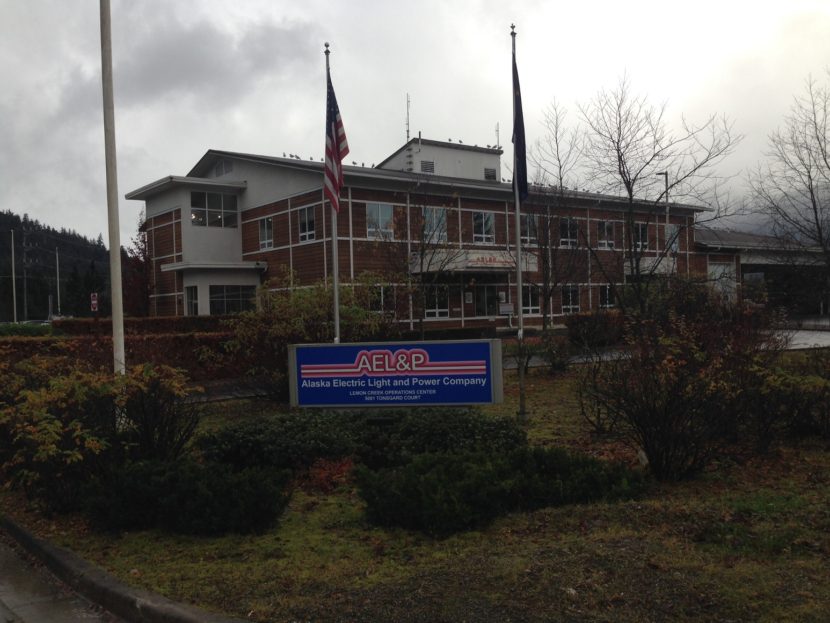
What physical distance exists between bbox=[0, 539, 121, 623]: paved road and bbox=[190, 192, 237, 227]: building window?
32979 mm

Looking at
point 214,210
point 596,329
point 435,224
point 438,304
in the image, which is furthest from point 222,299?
point 596,329

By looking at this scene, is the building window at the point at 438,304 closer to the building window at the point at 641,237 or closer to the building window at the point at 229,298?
the building window at the point at 229,298

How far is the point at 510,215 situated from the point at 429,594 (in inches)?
1404

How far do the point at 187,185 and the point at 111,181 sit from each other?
27.7 m

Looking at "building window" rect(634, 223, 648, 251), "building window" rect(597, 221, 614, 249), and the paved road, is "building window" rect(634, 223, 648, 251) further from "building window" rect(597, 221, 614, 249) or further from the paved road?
the paved road

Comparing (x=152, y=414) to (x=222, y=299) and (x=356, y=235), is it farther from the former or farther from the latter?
(x=222, y=299)

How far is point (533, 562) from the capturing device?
5.09m

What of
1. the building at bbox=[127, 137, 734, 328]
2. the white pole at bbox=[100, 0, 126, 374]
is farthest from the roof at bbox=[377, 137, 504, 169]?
the white pole at bbox=[100, 0, 126, 374]

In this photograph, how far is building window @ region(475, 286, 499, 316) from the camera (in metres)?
38.2

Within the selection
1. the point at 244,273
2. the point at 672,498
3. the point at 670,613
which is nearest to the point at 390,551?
the point at 670,613

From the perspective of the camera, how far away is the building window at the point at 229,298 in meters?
36.2

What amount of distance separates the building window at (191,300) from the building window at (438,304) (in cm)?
1131

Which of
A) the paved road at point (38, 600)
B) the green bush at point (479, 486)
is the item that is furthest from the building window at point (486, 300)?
the paved road at point (38, 600)

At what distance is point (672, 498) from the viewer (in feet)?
22.6
